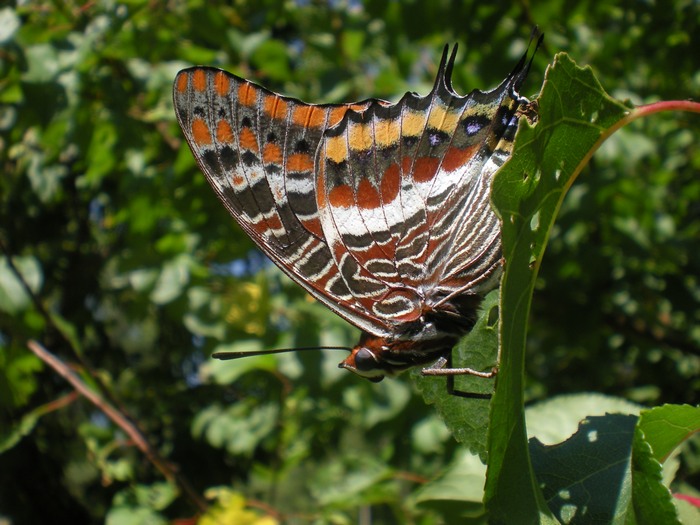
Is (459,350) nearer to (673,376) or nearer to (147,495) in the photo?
(147,495)

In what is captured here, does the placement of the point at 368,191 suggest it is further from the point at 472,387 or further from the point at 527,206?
the point at 527,206

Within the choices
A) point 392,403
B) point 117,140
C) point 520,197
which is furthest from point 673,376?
point 520,197

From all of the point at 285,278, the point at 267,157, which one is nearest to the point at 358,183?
the point at 267,157

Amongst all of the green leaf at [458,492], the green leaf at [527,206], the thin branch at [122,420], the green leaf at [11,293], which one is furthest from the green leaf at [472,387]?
the green leaf at [11,293]

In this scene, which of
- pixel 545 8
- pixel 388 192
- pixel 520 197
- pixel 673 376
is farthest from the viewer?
pixel 673 376

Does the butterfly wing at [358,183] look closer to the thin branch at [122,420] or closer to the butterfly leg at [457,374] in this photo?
the butterfly leg at [457,374]

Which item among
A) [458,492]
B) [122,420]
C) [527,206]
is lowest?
[122,420]

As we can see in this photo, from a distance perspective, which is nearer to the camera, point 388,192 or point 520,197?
point 520,197
